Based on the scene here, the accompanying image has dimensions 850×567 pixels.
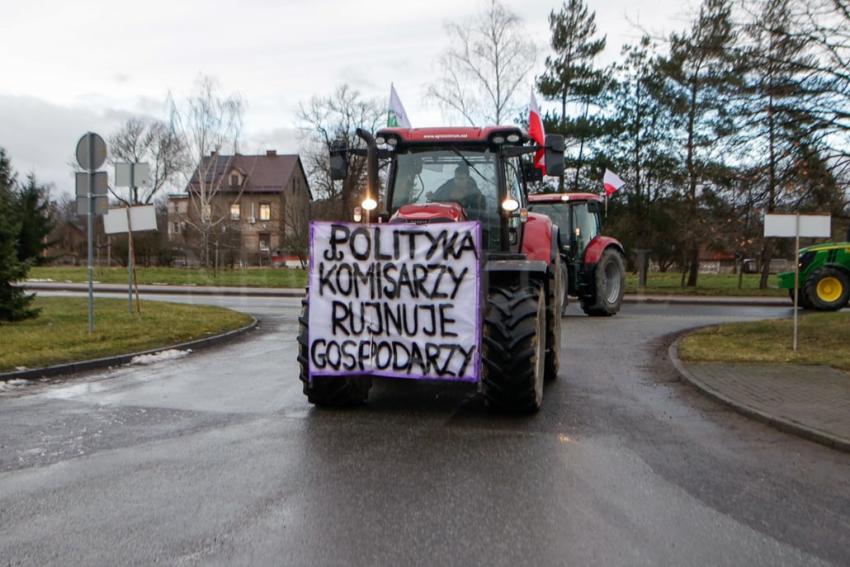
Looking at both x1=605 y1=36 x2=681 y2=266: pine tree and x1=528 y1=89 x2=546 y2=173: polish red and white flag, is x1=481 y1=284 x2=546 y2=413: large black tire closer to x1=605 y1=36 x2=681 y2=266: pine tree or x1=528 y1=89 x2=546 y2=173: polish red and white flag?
x1=528 y1=89 x2=546 y2=173: polish red and white flag

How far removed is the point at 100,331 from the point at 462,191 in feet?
26.2

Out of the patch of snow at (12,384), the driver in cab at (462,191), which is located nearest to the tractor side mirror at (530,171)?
the driver in cab at (462,191)

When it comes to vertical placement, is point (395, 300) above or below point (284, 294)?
above

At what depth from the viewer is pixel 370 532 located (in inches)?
155

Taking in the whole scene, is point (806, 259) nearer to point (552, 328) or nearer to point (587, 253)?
point (587, 253)

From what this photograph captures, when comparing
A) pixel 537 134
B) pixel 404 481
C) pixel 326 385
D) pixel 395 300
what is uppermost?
pixel 537 134

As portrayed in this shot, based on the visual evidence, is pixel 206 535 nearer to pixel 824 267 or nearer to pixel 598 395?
pixel 598 395

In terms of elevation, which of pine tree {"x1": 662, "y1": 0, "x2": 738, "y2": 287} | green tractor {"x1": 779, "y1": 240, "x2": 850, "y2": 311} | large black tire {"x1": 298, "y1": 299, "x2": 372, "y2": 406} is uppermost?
pine tree {"x1": 662, "y1": 0, "x2": 738, "y2": 287}

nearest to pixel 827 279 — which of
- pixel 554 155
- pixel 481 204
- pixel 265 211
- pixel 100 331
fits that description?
pixel 554 155

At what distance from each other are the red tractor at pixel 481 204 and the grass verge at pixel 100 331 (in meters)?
5.00

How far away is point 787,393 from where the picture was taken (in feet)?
25.9

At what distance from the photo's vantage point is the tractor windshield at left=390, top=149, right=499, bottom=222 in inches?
310

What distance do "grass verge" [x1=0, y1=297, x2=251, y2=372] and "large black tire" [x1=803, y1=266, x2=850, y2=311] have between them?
15.3 metres

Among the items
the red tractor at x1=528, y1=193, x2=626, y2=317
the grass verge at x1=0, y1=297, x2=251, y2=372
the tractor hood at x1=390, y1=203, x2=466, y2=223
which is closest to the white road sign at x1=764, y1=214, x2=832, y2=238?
the tractor hood at x1=390, y1=203, x2=466, y2=223
